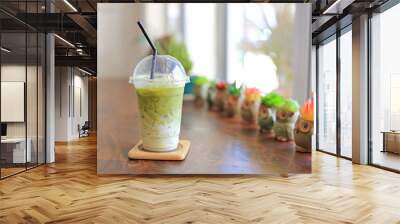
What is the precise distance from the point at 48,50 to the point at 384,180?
534cm

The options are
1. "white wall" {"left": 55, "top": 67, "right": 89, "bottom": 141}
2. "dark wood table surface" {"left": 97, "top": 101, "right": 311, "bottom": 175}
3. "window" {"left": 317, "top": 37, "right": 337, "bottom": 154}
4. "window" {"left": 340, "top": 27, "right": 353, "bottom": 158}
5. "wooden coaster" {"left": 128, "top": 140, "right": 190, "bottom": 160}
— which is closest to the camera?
"wooden coaster" {"left": 128, "top": 140, "right": 190, "bottom": 160}

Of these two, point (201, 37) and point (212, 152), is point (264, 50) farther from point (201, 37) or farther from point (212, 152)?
point (212, 152)

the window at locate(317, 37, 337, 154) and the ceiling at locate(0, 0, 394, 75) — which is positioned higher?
the ceiling at locate(0, 0, 394, 75)

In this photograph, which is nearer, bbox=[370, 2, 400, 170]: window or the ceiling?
the ceiling

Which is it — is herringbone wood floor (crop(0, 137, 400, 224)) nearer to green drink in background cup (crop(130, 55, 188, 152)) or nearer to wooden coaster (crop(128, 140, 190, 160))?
wooden coaster (crop(128, 140, 190, 160))

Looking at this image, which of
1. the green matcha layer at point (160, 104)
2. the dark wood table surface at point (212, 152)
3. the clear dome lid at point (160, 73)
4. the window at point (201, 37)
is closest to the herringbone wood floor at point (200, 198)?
the dark wood table surface at point (212, 152)

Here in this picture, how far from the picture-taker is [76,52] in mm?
8672

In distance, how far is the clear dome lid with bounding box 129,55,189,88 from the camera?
3965 mm

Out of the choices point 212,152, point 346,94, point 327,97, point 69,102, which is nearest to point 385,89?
point 346,94

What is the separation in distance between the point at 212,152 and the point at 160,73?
3.85 feet

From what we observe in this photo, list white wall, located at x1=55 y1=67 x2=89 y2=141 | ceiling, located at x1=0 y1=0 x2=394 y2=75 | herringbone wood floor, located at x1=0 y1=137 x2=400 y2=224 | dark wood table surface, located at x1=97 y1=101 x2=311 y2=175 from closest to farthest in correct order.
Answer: herringbone wood floor, located at x1=0 y1=137 x2=400 y2=224 → dark wood table surface, located at x1=97 y1=101 x2=311 y2=175 → ceiling, located at x1=0 y1=0 x2=394 y2=75 → white wall, located at x1=55 y1=67 x2=89 y2=141

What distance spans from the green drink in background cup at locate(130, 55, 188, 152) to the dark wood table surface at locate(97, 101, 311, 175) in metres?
0.20

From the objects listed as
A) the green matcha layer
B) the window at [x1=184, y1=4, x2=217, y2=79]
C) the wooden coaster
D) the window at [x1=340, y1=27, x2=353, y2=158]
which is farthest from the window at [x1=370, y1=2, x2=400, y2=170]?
the green matcha layer

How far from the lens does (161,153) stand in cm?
416
